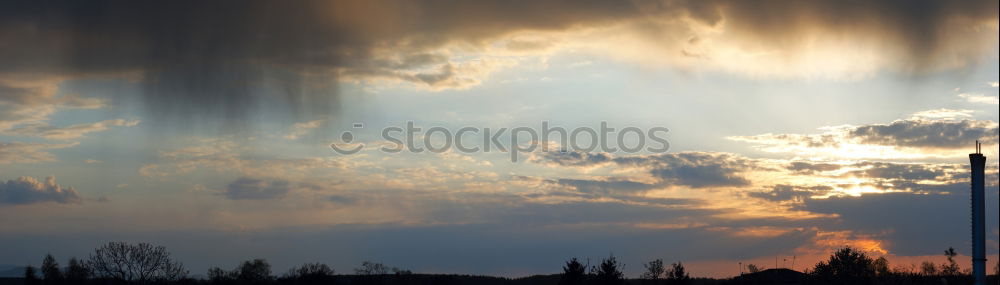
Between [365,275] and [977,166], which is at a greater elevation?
[977,166]

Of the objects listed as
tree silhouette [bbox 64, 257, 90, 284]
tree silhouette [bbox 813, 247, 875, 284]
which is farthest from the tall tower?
tree silhouette [bbox 64, 257, 90, 284]

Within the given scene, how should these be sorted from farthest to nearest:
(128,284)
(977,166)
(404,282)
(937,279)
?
(404,282) < (128,284) < (937,279) < (977,166)

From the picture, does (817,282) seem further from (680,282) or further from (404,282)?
(404,282)

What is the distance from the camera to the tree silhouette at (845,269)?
14375 centimetres

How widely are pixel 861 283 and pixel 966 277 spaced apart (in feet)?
62.4

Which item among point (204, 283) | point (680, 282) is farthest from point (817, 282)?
point (204, 283)

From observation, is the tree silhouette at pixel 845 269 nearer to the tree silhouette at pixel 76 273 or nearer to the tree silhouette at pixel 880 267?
the tree silhouette at pixel 880 267

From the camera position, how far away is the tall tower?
10731 cm

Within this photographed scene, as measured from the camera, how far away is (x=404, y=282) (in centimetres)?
18162

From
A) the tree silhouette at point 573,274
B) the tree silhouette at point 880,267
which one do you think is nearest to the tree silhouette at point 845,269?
the tree silhouette at point 880,267

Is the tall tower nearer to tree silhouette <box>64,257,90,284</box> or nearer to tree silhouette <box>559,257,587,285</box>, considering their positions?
tree silhouette <box>559,257,587,285</box>

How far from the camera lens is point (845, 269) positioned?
481ft

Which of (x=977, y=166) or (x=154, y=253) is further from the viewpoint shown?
(x=154, y=253)

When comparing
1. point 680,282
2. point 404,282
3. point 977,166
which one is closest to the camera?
point 977,166
